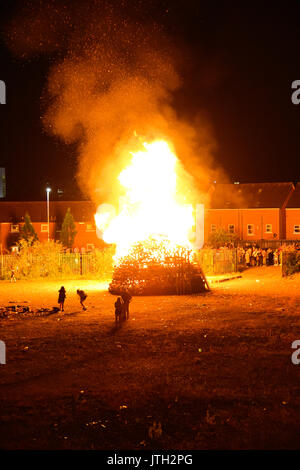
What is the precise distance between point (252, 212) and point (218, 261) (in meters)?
31.6

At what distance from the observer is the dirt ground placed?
616 centimetres

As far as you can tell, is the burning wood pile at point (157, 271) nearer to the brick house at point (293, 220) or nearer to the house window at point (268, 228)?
the brick house at point (293, 220)

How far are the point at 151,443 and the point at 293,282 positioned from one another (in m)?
19.2

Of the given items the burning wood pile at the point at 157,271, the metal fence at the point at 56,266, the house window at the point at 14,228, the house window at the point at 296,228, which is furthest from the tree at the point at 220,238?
the house window at the point at 14,228

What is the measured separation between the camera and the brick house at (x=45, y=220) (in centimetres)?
6319

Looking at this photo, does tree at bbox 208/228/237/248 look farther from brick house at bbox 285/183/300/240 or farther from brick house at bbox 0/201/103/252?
brick house at bbox 0/201/103/252

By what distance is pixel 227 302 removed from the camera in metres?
17.8

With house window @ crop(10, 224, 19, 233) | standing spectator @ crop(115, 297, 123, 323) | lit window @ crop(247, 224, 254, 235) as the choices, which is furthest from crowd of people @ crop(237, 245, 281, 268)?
house window @ crop(10, 224, 19, 233)

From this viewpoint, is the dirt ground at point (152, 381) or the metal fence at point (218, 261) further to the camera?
the metal fence at point (218, 261)

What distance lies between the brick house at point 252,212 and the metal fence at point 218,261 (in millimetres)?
27384

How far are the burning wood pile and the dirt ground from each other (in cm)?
518

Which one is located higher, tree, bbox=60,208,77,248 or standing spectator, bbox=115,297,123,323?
tree, bbox=60,208,77,248
